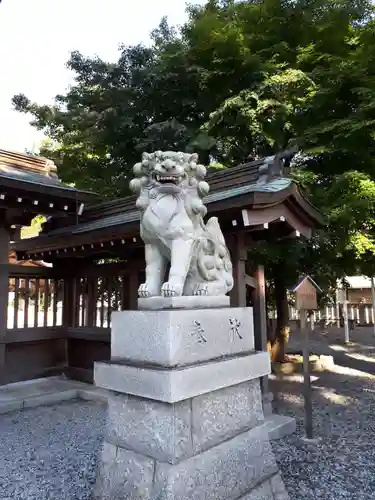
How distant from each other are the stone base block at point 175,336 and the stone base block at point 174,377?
85 millimetres

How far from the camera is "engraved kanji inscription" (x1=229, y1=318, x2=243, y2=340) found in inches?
115

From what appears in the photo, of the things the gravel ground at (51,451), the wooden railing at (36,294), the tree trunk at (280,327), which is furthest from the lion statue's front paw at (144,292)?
the tree trunk at (280,327)

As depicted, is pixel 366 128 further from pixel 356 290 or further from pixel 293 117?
pixel 356 290

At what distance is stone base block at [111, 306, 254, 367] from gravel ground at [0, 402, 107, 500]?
133 centimetres

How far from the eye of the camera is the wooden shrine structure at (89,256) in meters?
4.45

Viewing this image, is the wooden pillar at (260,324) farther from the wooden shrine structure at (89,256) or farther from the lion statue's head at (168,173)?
the lion statue's head at (168,173)

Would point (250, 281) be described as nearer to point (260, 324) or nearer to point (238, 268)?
point (238, 268)

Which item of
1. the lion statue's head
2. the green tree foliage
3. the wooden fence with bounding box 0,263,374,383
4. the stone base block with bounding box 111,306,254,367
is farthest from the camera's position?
the green tree foliage

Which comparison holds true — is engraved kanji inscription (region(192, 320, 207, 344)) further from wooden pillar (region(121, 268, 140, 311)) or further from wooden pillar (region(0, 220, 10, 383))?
wooden pillar (region(0, 220, 10, 383))

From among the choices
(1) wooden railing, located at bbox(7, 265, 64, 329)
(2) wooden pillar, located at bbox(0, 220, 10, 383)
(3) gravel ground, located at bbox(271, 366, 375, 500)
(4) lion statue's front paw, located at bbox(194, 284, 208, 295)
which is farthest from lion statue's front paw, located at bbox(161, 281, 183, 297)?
(1) wooden railing, located at bbox(7, 265, 64, 329)

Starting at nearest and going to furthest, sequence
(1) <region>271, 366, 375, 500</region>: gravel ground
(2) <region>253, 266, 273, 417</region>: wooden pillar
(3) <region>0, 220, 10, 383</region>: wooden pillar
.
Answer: (1) <region>271, 366, 375, 500</region>: gravel ground < (2) <region>253, 266, 273, 417</region>: wooden pillar < (3) <region>0, 220, 10, 383</region>: wooden pillar

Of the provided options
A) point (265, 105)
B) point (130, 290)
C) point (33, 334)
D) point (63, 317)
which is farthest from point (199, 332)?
point (265, 105)

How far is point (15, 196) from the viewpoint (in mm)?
5395

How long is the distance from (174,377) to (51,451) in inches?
99.4
